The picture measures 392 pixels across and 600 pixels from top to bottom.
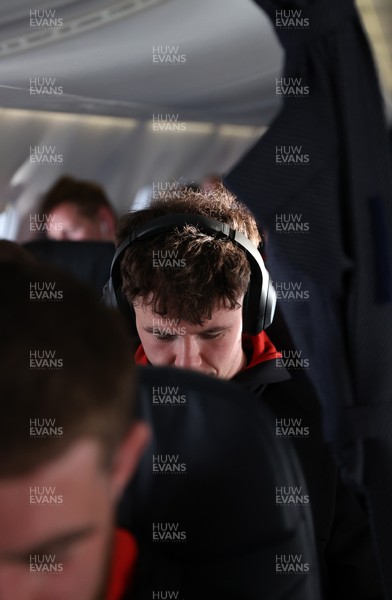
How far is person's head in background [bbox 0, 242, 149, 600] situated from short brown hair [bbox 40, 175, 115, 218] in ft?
9.01

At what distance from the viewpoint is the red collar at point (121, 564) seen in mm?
977

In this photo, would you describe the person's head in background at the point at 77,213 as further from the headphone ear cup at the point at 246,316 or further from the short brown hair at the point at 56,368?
the short brown hair at the point at 56,368

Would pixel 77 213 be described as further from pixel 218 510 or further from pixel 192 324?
pixel 218 510

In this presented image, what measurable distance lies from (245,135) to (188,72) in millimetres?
1571

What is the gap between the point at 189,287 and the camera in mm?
1578

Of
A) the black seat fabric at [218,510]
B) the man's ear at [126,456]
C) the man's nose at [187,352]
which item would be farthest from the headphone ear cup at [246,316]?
the man's ear at [126,456]

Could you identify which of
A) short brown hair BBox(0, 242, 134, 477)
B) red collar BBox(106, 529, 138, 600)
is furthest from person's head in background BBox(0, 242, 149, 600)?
red collar BBox(106, 529, 138, 600)

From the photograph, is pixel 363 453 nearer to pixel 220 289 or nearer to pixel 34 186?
pixel 220 289

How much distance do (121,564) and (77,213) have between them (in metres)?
2.59

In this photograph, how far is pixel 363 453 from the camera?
973mm

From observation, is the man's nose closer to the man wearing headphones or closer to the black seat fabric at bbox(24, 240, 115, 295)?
the man wearing headphones

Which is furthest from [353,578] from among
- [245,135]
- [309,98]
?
[245,135]

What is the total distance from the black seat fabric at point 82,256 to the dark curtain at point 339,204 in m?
1.25

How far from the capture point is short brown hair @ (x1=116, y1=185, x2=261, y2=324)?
5.14 feet
